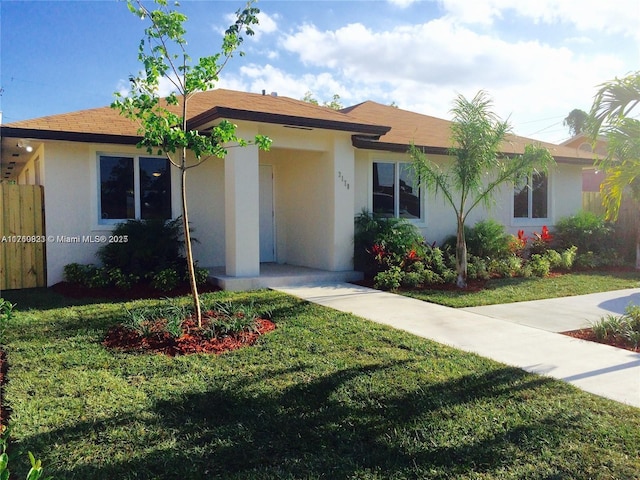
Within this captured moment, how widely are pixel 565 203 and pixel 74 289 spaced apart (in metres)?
14.9

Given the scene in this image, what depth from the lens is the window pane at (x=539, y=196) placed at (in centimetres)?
1566

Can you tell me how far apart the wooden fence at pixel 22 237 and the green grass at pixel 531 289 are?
25.4ft

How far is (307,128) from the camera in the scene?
1045cm

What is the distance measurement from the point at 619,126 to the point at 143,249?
27.7 ft

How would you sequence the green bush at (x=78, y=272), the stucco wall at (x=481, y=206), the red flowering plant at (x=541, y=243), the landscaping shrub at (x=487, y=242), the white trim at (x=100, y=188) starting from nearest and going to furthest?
the green bush at (x=78, y=272), the white trim at (x=100, y=188), the stucco wall at (x=481, y=206), the landscaping shrub at (x=487, y=242), the red flowering plant at (x=541, y=243)

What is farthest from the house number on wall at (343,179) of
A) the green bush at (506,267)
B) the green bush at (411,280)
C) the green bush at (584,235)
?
the green bush at (584,235)

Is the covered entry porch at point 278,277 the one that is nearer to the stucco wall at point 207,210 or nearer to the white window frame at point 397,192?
the stucco wall at point 207,210

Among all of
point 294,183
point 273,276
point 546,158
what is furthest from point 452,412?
point 294,183

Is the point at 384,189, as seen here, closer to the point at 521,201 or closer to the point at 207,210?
the point at 207,210

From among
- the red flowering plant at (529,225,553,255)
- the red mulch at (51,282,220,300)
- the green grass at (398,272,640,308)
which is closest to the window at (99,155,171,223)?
the red mulch at (51,282,220,300)

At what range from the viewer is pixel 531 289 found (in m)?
10.1

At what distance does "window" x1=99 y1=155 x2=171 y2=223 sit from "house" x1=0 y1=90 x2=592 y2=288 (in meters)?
0.02

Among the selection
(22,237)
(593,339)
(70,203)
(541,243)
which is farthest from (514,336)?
(22,237)

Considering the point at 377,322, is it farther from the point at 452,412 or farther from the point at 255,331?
the point at 452,412
